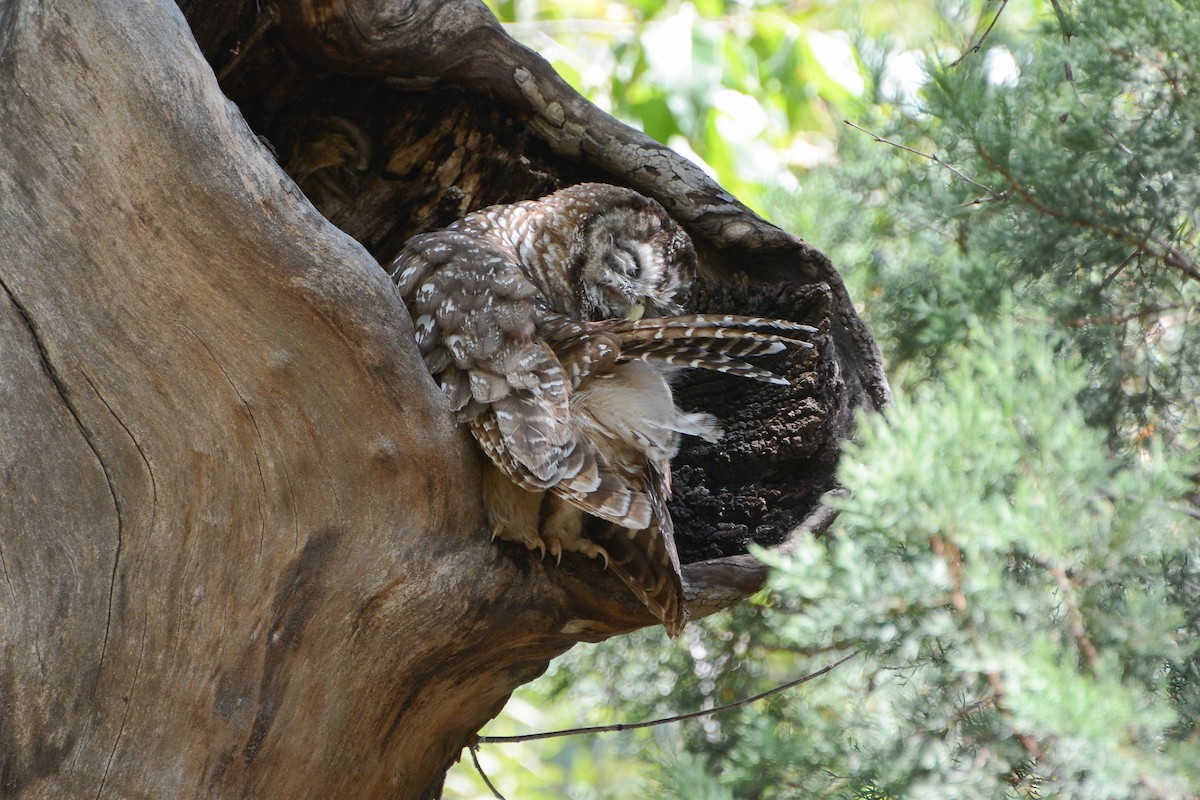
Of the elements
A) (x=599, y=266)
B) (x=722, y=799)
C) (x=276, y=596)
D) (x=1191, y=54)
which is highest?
(x=1191, y=54)

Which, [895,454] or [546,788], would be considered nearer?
[895,454]

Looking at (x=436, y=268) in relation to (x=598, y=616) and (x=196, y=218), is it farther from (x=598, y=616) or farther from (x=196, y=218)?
(x=598, y=616)

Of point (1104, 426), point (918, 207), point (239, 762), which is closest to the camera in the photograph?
point (239, 762)

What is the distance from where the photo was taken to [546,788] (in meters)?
4.12

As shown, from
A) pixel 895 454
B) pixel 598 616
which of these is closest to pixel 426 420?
pixel 598 616

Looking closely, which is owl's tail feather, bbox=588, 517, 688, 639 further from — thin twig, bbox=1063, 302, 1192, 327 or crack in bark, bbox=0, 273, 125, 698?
thin twig, bbox=1063, 302, 1192, 327

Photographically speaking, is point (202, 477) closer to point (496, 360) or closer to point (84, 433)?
point (84, 433)

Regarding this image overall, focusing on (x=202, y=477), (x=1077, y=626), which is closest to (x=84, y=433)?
(x=202, y=477)

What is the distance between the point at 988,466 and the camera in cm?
168

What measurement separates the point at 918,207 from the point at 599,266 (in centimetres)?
107

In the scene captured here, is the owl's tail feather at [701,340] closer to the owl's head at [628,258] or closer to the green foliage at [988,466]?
the green foliage at [988,466]

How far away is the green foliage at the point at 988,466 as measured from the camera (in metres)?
1.64

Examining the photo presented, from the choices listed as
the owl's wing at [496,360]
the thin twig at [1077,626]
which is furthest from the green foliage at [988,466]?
the owl's wing at [496,360]

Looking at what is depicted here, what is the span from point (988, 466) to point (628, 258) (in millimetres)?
975
